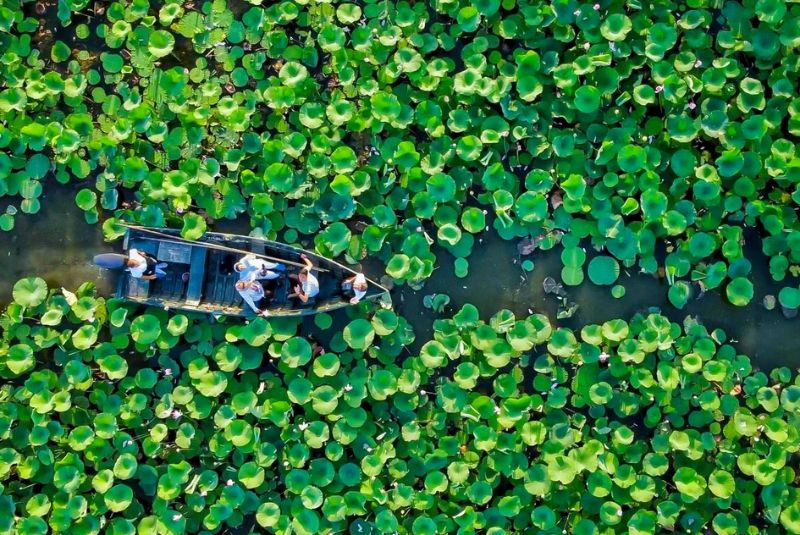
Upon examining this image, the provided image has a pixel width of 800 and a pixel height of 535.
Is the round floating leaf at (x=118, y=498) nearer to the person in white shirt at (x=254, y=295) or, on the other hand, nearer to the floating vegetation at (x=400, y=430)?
the floating vegetation at (x=400, y=430)

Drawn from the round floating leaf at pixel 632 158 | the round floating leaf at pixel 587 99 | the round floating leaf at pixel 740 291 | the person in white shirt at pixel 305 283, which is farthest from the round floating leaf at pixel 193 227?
the round floating leaf at pixel 740 291

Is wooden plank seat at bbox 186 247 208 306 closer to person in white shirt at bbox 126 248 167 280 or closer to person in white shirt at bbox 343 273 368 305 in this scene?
person in white shirt at bbox 126 248 167 280

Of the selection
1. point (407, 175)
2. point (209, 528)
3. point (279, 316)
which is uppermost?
point (407, 175)

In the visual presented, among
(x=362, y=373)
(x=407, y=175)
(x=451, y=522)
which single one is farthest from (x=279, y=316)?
(x=451, y=522)

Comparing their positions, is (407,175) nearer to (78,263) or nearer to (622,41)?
(622,41)

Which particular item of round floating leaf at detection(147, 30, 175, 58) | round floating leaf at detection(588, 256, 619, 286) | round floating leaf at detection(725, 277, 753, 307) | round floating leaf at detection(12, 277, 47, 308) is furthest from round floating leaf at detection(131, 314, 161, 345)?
round floating leaf at detection(725, 277, 753, 307)

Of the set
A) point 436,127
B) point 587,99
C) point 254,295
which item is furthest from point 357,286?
point 587,99

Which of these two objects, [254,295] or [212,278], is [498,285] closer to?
[254,295]
